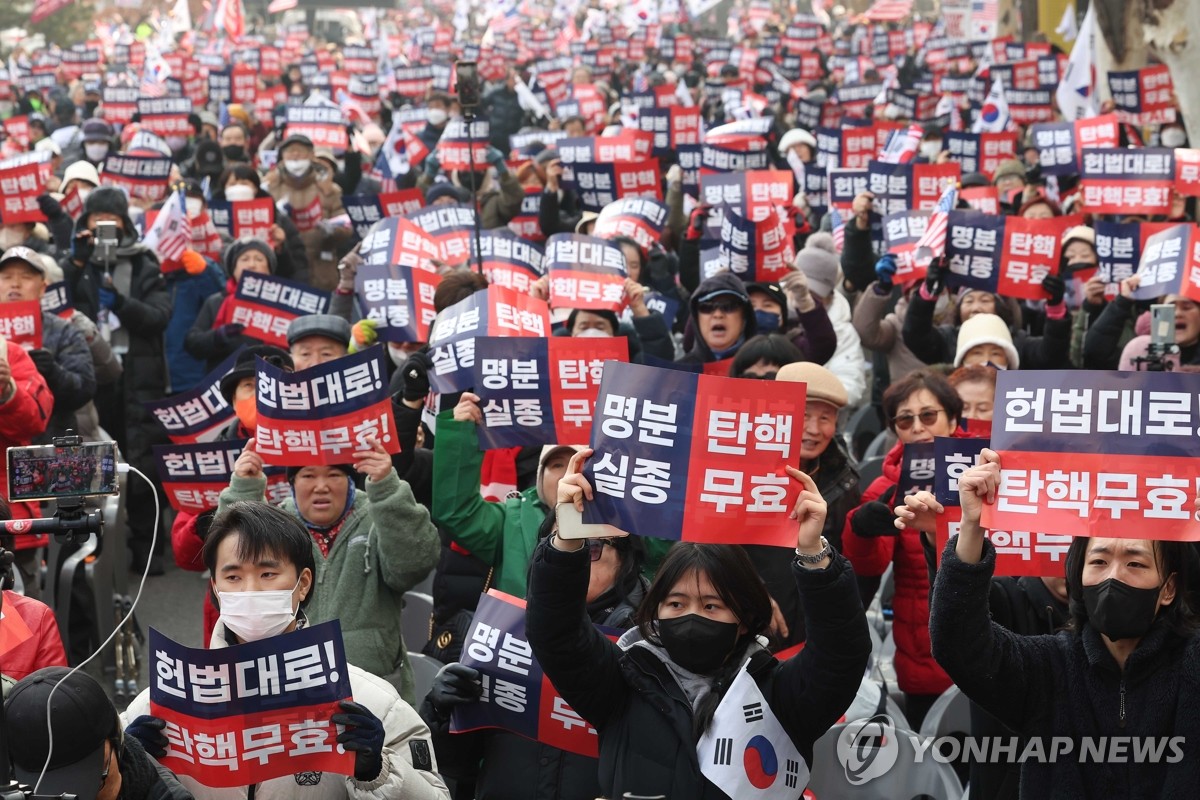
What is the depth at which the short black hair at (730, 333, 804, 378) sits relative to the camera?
6392 millimetres

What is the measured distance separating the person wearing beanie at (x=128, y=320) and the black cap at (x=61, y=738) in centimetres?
645

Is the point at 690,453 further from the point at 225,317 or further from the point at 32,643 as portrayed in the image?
the point at 225,317

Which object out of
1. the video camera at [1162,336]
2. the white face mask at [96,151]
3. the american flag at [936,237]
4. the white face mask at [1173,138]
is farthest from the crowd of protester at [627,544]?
the white face mask at [96,151]

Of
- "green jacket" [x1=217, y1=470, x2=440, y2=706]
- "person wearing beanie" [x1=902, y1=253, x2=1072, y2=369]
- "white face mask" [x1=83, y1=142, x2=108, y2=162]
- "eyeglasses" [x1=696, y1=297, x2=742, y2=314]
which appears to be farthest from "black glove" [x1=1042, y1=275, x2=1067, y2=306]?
"white face mask" [x1=83, y1=142, x2=108, y2=162]

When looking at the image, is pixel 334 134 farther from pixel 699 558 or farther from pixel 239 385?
pixel 699 558

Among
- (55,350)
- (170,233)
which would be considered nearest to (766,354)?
(55,350)

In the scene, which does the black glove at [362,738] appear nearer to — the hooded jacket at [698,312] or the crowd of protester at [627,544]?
the crowd of protester at [627,544]

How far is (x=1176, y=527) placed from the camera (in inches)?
144

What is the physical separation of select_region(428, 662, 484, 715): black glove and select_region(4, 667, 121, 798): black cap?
1084 mm

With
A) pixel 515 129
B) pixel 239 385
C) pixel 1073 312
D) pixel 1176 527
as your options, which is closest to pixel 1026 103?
pixel 515 129

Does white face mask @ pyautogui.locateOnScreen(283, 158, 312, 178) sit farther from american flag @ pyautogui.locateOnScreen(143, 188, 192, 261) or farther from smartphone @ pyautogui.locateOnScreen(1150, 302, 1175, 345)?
smartphone @ pyautogui.locateOnScreen(1150, 302, 1175, 345)

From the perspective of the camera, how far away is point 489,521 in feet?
17.7

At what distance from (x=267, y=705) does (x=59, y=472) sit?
0.74m

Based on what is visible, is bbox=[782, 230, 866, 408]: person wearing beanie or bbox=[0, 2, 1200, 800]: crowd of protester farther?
bbox=[782, 230, 866, 408]: person wearing beanie
